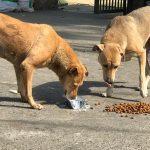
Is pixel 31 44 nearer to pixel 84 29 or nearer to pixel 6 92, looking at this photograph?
pixel 6 92

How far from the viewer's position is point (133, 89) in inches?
381

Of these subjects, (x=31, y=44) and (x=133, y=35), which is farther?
(x=133, y=35)

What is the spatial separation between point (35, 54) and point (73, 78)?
0.68 meters

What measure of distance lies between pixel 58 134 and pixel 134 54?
8.68 feet

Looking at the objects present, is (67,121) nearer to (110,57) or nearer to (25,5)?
(110,57)

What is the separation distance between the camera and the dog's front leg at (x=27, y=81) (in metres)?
7.80

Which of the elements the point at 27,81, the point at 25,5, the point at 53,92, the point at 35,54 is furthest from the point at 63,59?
the point at 25,5

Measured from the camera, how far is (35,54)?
7.86 metres

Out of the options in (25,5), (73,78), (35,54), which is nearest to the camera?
(35,54)

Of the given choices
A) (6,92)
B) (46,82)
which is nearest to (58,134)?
(6,92)

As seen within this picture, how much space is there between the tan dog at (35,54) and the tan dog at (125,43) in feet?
1.86

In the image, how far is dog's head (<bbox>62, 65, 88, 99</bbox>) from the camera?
795 centimetres

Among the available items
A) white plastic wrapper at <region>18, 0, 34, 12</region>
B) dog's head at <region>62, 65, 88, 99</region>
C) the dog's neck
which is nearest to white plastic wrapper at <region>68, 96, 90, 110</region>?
dog's head at <region>62, 65, 88, 99</region>

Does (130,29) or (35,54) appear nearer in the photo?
(35,54)
